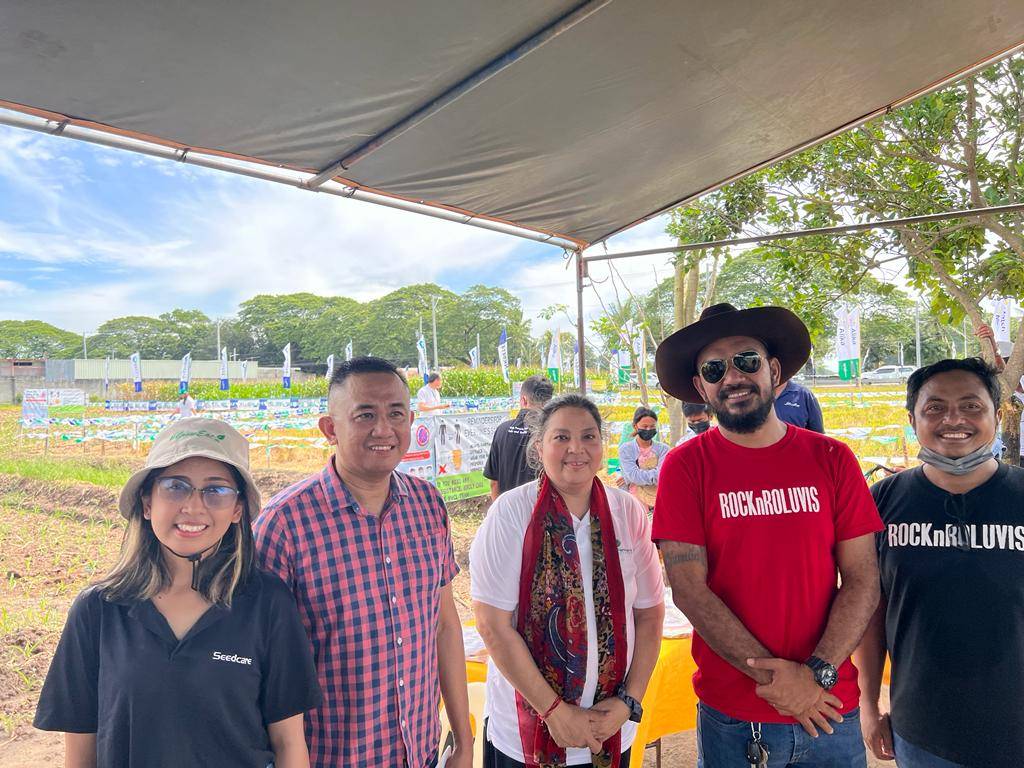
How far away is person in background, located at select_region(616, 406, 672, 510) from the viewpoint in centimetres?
526

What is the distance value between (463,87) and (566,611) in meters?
1.75

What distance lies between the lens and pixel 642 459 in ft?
17.4

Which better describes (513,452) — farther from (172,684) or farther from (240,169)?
(172,684)

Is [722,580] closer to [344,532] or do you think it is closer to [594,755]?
[594,755]

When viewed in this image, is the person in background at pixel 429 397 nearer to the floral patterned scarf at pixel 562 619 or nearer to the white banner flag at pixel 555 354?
the white banner flag at pixel 555 354

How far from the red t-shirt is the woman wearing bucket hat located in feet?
3.61

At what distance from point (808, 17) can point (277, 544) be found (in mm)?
2332

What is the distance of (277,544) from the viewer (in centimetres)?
153

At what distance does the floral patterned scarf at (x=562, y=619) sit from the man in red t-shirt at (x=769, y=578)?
0.67 feet

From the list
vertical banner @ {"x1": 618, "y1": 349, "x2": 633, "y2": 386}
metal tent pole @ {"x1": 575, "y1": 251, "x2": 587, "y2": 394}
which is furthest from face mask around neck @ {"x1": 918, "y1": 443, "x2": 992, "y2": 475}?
vertical banner @ {"x1": 618, "y1": 349, "x2": 633, "y2": 386}

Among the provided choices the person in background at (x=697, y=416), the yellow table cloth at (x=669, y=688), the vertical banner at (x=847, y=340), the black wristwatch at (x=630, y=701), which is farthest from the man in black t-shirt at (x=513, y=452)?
the vertical banner at (x=847, y=340)

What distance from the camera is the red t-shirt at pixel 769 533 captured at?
171 cm

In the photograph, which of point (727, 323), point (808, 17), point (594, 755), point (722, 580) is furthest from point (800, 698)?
point (808, 17)

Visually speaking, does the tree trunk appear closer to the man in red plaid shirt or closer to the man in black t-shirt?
the man in black t-shirt
